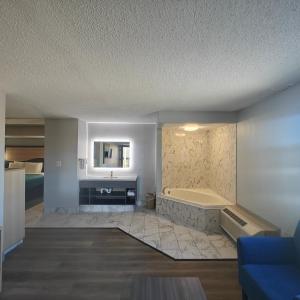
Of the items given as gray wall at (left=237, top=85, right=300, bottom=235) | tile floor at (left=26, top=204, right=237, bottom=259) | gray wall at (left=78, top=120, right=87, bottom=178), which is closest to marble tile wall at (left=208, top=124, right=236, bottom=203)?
gray wall at (left=237, top=85, right=300, bottom=235)

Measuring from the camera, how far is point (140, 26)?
1.53 m

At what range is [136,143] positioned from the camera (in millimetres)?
6230

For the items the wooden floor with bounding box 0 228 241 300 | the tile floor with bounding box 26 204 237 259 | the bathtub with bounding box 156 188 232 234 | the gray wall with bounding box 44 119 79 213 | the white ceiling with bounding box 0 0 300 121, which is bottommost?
the wooden floor with bounding box 0 228 241 300

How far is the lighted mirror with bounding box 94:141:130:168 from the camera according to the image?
6.24 metres

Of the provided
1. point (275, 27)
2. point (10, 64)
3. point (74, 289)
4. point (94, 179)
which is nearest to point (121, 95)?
point (10, 64)

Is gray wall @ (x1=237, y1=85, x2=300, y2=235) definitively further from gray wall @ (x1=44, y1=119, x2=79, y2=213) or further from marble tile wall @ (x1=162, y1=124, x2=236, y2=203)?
gray wall @ (x1=44, y1=119, x2=79, y2=213)

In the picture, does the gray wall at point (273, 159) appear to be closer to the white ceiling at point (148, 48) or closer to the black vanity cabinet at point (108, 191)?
the white ceiling at point (148, 48)

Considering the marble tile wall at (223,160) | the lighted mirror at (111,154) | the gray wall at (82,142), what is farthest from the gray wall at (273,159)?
the gray wall at (82,142)

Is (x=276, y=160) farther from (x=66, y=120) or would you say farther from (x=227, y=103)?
(x=66, y=120)

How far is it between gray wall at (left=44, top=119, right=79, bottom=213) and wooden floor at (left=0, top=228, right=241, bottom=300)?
1586 mm

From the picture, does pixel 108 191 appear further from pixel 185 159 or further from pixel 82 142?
pixel 185 159

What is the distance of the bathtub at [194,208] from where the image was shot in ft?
13.7

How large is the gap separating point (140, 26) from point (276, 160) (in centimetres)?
250

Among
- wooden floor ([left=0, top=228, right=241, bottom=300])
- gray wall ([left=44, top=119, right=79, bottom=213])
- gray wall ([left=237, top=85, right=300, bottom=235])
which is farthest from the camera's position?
gray wall ([left=44, top=119, right=79, bottom=213])
